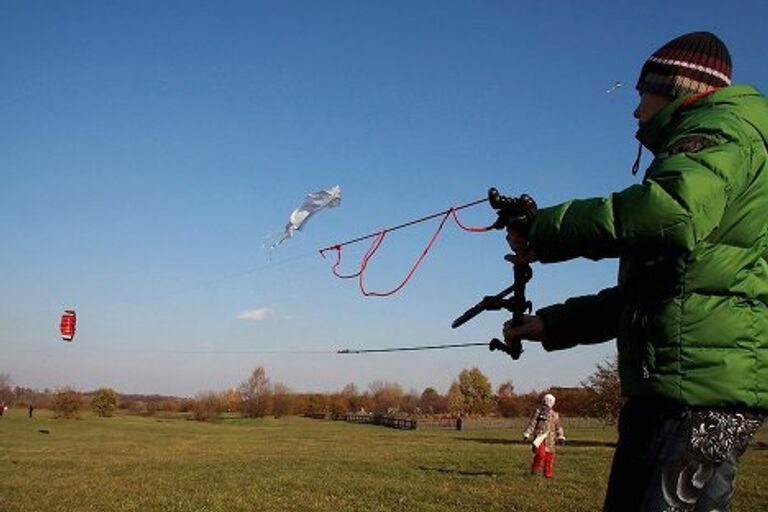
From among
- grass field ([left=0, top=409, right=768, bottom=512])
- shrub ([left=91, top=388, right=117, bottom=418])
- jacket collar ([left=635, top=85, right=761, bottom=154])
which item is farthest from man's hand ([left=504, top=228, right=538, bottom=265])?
shrub ([left=91, top=388, right=117, bottom=418])

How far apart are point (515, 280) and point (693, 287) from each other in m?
0.86

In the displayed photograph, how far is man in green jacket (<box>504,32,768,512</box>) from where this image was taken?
7.99ft

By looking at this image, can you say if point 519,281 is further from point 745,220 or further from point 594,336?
point 745,220

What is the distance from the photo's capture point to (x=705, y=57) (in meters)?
2.90

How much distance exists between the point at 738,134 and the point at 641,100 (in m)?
0.63

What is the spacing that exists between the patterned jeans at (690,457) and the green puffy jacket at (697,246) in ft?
0.21

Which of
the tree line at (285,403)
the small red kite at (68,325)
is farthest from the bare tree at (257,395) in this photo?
the small red kite at (68,325)

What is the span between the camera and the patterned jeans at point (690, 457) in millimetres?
2498

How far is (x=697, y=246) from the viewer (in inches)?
100

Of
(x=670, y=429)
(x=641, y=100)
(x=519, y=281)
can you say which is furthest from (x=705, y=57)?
(x=670, y=429)

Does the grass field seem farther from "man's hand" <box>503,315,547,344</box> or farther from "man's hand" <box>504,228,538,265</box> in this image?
"man's hand" <box>504,228,538,265</box>

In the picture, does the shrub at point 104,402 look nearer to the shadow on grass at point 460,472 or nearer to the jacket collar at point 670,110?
the shadow on grass at point 460,472

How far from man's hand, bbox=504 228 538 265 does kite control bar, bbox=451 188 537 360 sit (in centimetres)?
3

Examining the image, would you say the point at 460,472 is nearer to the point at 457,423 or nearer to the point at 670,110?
the point at 670,110
